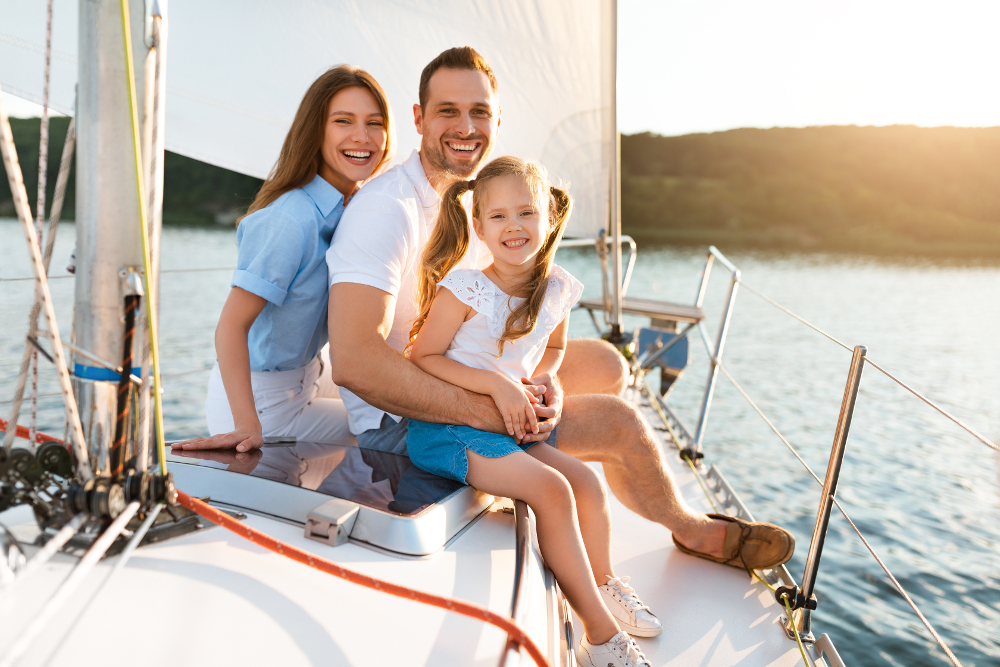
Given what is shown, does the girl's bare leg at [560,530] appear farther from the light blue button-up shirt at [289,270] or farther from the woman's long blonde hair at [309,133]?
the woman's long blonde hair at [309,133]

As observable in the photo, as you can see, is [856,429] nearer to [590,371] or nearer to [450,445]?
[590,371]

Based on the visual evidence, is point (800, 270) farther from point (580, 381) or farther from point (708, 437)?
point (580, 381)

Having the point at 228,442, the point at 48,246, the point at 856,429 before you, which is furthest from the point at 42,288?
the point at 856,429

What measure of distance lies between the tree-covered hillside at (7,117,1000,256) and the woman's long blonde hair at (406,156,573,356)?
31208 millimetres

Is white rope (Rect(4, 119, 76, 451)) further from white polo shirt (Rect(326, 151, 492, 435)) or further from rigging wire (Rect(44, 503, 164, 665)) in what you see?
white polo shirt (Rect(326, 151, 492, 435))

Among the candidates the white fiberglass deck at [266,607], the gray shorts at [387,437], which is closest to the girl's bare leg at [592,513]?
the white fiberglass deck at [266,607]

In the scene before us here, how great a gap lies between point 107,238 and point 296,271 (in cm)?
70

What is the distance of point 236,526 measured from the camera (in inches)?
34.6

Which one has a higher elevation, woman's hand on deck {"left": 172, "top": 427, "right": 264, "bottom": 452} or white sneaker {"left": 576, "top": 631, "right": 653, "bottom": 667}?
woman's hand on deck {"left": 172, "top": 427, "right": 264, "bottom": 452}

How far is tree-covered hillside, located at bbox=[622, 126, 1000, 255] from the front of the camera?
3266 cm

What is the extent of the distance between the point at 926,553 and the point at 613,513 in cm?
307

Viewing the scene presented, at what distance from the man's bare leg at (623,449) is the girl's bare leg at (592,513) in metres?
0.17

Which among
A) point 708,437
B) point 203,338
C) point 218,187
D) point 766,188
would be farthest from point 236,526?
point 766,188

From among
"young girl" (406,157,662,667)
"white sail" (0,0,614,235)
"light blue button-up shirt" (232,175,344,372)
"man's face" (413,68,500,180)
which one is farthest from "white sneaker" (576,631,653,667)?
"white sail" (0,0,614,235)
